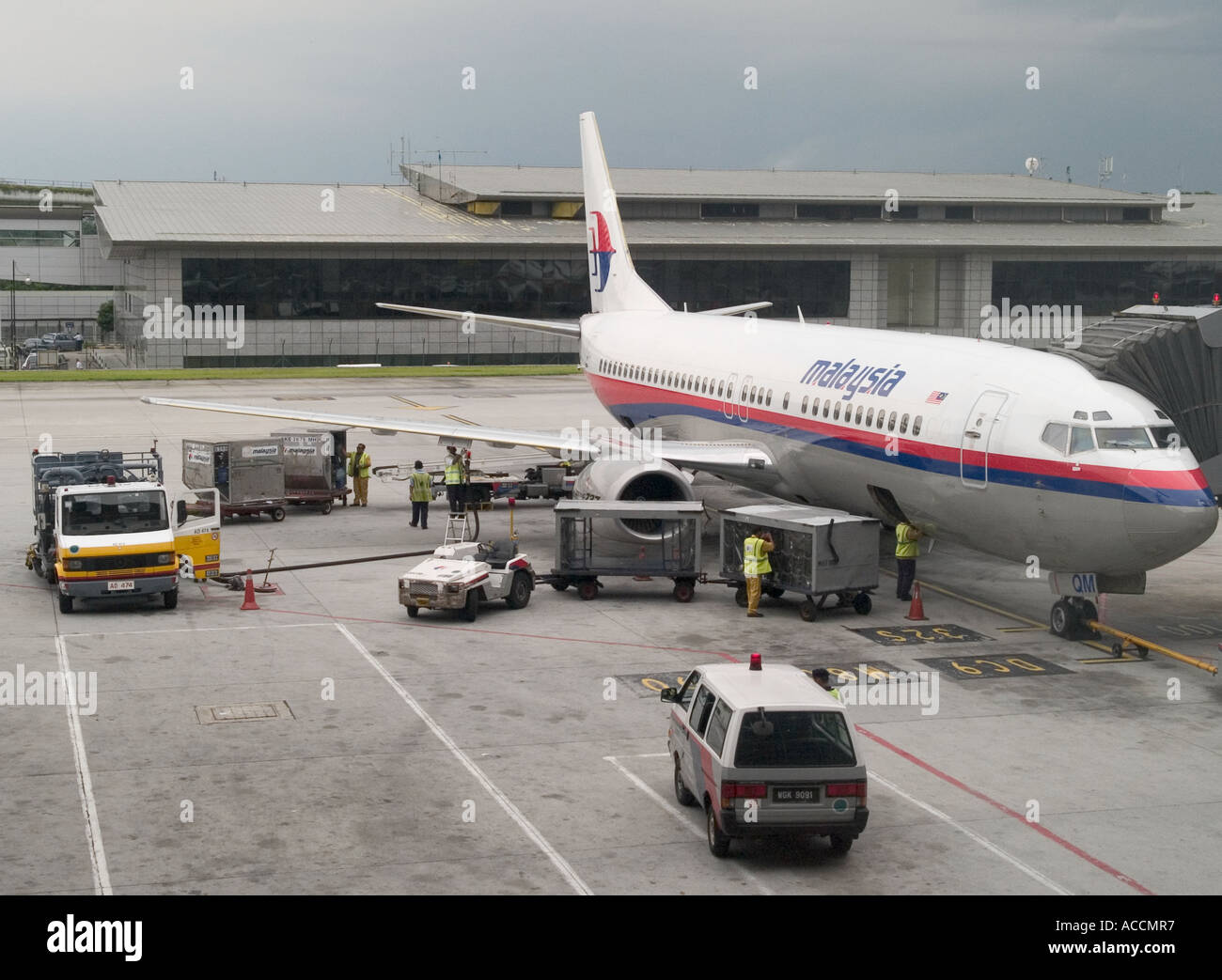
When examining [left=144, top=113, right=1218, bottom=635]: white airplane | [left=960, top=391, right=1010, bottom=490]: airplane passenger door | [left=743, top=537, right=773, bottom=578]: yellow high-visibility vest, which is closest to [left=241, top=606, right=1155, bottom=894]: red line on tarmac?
[left=743, top=537, right=773, bottom=578]: yellow high-visibility vest

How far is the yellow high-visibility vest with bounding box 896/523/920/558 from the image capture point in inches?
1179

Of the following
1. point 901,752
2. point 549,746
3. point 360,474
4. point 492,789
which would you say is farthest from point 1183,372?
point 360,474

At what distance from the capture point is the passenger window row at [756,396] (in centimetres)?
2944

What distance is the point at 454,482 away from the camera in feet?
130

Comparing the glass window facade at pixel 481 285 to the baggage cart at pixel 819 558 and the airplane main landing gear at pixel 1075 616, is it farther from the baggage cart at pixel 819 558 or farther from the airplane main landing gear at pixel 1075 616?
the airplane main landing gear at pixel 1075 616

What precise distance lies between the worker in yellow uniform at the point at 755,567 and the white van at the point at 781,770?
38.4 feet

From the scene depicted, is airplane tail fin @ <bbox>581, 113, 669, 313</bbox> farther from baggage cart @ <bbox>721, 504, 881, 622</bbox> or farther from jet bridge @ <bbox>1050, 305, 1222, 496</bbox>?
jet bridge @ <bbox>1050, 305, 1222, 496</bbox>

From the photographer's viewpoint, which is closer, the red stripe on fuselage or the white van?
the white van

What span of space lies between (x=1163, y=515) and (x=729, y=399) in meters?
13.6

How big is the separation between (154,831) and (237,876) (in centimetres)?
193

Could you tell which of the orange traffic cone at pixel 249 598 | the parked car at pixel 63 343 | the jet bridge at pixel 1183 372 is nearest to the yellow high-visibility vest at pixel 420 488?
the orange traffic cone at pixel 249 598

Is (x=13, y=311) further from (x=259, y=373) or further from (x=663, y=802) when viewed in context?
(x=663, y=802)

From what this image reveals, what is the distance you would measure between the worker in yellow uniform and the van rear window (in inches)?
483

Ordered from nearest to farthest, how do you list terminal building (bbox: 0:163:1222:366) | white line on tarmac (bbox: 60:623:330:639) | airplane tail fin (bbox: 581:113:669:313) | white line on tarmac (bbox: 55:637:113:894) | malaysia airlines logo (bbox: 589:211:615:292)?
white line on tarmac (bbox: 55:637:113:894)
white line on tarmac (bbox: 60:623:330:639)
airplane tail fin (bbox: 581:113:669:313)
malaysia airlines logo (bbox: 589:211:615:292)
terminal building (bbox: 0:163:1222:366)
